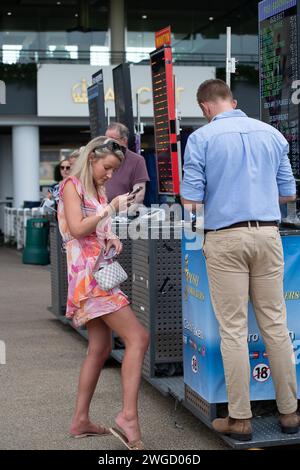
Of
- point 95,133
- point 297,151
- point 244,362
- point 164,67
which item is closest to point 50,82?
point 95,133

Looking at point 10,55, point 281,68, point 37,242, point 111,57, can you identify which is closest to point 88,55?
point 111,57

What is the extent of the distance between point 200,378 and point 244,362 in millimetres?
A: 463

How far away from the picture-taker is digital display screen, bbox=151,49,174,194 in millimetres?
7137

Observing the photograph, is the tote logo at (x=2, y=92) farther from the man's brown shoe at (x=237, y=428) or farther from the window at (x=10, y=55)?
the man's brown shoe at (x=237, y=428)

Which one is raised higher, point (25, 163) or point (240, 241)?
point (25, 163)

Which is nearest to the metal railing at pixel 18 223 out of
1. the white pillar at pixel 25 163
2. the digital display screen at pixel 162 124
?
the white pillar at pixel 25 163

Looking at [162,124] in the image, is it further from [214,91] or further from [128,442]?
[128,442]

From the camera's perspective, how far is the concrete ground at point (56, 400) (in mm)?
4699

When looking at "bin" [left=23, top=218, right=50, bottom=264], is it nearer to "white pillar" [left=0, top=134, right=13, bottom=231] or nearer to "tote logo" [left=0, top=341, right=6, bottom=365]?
"tote logo" [left=0, top=341, right=6, bottom=365]

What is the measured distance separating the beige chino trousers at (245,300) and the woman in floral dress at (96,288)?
50 centimetres

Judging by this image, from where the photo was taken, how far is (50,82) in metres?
20.6

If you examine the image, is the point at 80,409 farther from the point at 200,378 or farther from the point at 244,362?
the point at 244,362

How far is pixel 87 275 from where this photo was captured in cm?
446

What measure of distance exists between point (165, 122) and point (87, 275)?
3.09 meters
